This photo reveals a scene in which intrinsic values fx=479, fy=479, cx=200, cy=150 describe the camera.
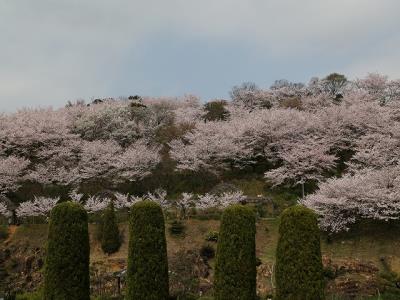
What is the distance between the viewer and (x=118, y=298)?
16.6 m

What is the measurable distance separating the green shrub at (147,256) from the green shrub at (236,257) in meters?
1.67

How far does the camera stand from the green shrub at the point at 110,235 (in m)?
24.0

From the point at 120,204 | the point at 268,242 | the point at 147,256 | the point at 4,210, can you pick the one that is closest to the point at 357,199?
the point at 268,242

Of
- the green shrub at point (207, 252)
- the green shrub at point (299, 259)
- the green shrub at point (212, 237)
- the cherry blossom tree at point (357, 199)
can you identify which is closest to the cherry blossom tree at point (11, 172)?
the green shrub at point (212, 237)

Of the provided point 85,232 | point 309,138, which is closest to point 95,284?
point 85,232

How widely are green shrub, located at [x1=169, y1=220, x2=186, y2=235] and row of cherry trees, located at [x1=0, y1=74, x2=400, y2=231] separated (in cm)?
400

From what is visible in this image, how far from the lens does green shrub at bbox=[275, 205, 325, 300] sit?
1209 centimetres

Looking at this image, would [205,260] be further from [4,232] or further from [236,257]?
[4,232]

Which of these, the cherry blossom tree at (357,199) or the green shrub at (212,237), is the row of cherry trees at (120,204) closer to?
the green shrub at (212,237)

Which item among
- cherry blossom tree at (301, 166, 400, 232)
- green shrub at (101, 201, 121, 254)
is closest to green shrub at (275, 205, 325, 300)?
cherry blossom tree at (301, 166, 400, 232)

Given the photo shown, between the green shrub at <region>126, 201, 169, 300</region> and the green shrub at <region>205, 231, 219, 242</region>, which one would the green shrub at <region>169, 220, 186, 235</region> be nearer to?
the green shrub at <region>205, 231, 219, 242</region>

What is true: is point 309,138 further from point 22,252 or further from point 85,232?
point 85,232

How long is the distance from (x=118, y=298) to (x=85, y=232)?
347cm

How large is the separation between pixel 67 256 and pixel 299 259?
6.60 meters
